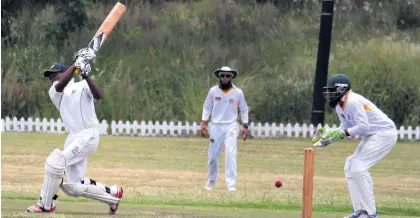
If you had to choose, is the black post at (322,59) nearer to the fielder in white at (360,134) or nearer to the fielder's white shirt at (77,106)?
the fielder in white at (360,134)

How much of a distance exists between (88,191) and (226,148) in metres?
4.84

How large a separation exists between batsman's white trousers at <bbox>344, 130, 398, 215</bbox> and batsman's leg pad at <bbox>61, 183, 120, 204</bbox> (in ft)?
7.68

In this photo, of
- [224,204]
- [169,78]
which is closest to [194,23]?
[169,78]

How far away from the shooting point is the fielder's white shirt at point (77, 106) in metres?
10.6

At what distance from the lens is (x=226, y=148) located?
15234mm

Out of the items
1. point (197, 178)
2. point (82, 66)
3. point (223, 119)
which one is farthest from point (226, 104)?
point (82, 66)

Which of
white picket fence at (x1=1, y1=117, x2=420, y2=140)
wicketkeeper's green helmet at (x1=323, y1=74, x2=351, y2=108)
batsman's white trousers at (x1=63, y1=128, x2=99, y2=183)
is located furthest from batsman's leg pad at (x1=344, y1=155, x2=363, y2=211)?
white picket fence at (x1=1, y1=117, x2=420, y2=140)

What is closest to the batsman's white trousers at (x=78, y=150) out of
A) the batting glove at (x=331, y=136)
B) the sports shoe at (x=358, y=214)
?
the batting glove at (x=331, y=136)

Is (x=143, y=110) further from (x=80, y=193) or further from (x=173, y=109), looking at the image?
(x=80, y=193)

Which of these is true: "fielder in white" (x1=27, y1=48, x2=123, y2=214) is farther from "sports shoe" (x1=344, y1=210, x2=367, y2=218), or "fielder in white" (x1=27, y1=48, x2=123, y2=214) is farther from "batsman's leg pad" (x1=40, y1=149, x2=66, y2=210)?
"sports shoe" (x1=344, y1=210, x2=367, y2=218)

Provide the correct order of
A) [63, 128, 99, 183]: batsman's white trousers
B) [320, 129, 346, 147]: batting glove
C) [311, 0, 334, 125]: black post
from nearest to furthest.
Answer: [63, 128, 99, 183]: batsman's white trousers → [320, 129, 346, 147]: batting glove → [311, 0, 334, 125]: black post

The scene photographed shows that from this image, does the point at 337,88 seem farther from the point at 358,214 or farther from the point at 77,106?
the point at 77,106

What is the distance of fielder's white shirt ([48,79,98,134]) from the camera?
1062cm

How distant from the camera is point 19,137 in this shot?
80.7ft
